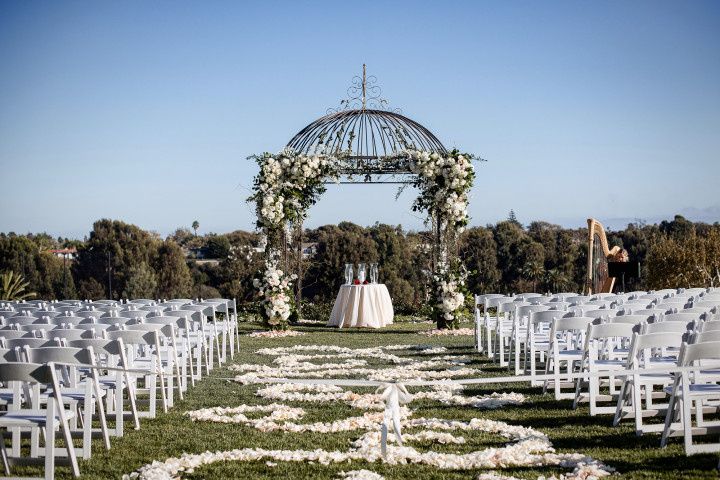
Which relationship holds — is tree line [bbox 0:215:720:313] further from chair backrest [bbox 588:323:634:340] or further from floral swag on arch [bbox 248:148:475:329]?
chair backrest [bbox 588:323:634:340]

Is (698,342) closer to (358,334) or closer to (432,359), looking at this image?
(432,359)

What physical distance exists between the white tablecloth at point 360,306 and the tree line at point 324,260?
769 centimetres

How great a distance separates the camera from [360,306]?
16.8 m

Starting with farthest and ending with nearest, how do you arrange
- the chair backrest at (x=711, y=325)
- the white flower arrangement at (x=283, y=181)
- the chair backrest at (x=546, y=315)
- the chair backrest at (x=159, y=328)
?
the white flower arrangement at (x=283, y=181), the chair backrest at (x=546, y=315), the chair backrest at (x=159, y=328), the chair backrest at (x=711, y=325)

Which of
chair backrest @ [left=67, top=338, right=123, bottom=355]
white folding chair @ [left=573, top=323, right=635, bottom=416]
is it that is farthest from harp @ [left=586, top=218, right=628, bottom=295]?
chair backrest @ [left=67, top=338, right=123, bottom=355]

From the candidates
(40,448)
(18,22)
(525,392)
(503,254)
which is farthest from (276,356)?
(503,254)

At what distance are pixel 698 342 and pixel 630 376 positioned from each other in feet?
2.12

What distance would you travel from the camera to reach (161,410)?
755 cm

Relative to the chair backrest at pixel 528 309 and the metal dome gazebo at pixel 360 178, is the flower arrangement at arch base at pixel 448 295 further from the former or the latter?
the chair backrest at pixel 528 309

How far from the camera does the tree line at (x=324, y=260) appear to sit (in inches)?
1140

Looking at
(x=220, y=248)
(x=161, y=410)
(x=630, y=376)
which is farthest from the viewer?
(x=220, y=248)

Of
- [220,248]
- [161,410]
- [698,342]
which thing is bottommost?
[161,410]

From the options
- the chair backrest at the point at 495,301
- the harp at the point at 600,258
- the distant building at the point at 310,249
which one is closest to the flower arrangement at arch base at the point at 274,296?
the chair backrest at the point at 495,301

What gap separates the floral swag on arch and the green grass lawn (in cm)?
717
